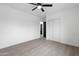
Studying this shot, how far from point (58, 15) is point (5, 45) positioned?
4.53m

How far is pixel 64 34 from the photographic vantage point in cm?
462

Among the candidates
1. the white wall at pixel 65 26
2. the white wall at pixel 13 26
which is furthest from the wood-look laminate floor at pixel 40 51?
the white wall at pixel 65 26

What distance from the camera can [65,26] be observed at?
4.55 meters

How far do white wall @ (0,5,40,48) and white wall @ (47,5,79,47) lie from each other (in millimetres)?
2329

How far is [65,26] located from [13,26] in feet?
12.3

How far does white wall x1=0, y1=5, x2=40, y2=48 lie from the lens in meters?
3.66

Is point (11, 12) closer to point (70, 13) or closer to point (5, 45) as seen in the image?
point (5, 45)

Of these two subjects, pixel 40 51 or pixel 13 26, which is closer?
pixel 40 51

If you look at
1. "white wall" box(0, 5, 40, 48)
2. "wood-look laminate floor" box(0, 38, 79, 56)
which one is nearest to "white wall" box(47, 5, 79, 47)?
"wood-look laminate floor" box(0, 38, 79, 56)

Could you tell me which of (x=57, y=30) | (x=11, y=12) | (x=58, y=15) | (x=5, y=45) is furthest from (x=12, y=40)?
(x=58, y=15)

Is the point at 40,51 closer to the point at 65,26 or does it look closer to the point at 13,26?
the point at 13,26

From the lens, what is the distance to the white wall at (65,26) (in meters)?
3.96

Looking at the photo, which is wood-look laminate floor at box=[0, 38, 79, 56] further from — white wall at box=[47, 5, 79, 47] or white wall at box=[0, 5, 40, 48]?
white wall at box=[47, 5, 79, 47]

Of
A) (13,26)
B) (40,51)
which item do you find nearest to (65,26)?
(40,51)
